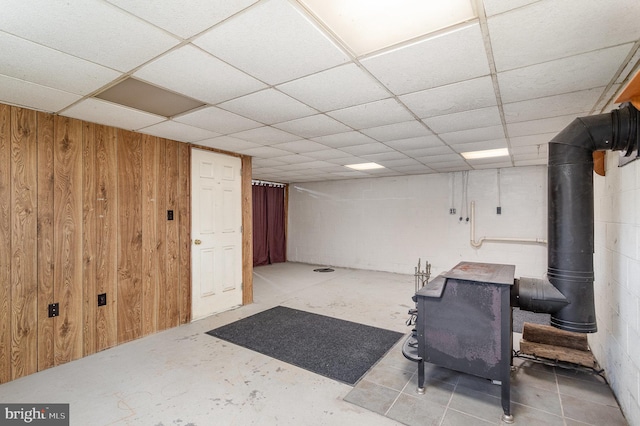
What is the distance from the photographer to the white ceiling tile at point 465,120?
8.95 feet

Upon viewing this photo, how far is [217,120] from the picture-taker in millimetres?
2951

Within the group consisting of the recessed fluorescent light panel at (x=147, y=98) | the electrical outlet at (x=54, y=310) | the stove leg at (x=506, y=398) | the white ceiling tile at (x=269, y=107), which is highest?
the recessed fluorescent light panel at (x=147, y=98)

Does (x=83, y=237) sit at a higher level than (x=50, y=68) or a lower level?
lower

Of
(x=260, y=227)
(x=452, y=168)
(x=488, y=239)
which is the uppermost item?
(x=452, y=168)

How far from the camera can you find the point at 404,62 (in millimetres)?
1849

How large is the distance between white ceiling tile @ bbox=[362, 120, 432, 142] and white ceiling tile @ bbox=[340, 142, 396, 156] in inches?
13.1

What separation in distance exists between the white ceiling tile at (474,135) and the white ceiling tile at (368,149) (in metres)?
0.79

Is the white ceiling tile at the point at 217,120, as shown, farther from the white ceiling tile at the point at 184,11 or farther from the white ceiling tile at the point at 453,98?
the white ceiling tile at the point at 453,98

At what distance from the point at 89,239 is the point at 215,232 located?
4.90 feet

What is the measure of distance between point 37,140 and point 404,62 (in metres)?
3.19

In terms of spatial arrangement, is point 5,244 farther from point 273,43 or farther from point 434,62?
point 434,62

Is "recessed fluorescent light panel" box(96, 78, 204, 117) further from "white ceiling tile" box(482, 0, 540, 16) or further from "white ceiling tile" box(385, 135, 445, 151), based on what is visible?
"white ceiling tile" box(385, 135, 445, 151)

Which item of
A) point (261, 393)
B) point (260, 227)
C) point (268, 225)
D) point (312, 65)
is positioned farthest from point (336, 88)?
point (268, 225)

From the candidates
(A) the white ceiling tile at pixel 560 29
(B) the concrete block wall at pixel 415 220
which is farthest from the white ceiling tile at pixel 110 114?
(B) the concrete block wall at pixel 415 220
